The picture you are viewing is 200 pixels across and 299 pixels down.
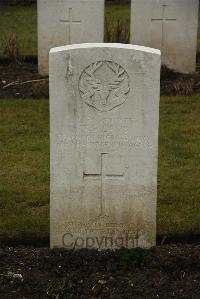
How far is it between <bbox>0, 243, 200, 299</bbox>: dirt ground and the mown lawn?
7017mm

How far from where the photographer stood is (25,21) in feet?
48.1

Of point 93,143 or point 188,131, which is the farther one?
point 188,131

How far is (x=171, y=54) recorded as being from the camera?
10.0 m

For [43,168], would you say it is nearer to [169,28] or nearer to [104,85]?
[104,85]

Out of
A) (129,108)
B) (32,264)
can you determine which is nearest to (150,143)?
(129,108)

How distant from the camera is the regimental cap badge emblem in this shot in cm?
444

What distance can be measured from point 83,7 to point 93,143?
5367 mm

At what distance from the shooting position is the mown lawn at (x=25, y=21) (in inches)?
476

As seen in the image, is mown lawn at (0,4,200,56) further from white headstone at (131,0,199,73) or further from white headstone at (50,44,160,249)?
white headstone at (50,44,160,249)

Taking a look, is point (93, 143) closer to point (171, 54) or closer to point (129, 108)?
point (129, 108)

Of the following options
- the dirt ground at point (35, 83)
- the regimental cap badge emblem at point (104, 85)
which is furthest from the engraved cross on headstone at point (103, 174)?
the dirt ground at point (35, 83)

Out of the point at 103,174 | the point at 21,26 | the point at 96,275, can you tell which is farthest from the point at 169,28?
the point at 96,275

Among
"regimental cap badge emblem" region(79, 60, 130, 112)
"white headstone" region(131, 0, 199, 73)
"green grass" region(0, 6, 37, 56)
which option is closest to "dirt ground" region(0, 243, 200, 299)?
"regimental cap badge emblem" region(79, 60, 130, 112)

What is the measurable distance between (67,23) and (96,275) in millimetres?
5883
